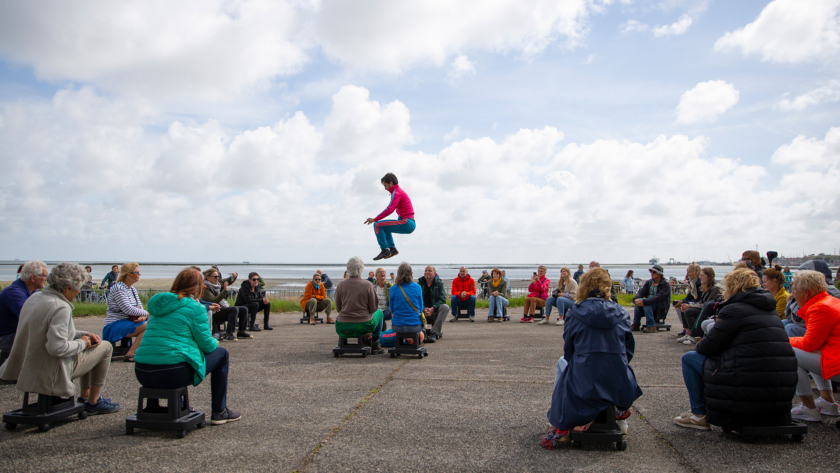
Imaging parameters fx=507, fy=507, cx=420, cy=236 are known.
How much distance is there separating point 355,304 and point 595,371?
183 inches

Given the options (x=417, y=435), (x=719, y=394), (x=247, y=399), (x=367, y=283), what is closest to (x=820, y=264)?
(x=719, y=394)

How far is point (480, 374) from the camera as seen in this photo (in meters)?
6.38

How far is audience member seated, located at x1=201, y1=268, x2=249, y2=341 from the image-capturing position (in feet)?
31.2

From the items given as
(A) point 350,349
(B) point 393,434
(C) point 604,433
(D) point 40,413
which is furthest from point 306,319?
(C) point 604,433

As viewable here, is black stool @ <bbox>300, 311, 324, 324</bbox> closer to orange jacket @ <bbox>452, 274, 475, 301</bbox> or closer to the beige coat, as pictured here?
orange jacket @ <bbox>452, 274, 475, 301</bbox>

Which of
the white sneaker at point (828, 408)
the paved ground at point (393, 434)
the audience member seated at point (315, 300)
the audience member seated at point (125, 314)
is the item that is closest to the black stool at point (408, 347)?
the paved ground at point (393, 434)

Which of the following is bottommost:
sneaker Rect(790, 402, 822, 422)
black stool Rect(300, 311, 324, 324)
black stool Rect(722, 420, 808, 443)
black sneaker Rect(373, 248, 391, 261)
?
black stool Rect(300, 311, 324, 324)

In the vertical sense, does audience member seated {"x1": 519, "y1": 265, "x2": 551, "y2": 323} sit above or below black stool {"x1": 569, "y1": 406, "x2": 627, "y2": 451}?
above

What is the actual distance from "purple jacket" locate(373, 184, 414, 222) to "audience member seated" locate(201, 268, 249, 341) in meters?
3.48

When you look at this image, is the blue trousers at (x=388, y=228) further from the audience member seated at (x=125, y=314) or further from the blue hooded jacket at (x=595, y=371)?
the blue hooded jacket at (x=595, y=371)

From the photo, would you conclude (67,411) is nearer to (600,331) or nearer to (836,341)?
(600,331)

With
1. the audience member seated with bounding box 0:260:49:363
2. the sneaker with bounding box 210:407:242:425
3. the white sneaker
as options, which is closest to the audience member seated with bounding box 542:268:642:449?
the white sneaker

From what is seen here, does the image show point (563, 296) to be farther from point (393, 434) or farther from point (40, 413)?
point (40, 413)

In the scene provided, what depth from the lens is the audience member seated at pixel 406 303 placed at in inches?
308
